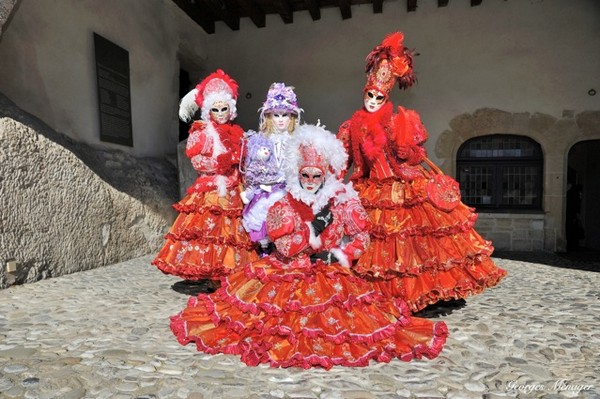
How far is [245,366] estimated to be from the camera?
224 centimetres

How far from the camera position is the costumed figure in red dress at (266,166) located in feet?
11.2

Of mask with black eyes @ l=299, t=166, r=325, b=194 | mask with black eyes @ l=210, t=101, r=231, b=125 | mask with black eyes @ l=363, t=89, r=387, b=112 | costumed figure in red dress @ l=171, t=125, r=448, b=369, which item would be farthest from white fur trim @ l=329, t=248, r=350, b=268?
mask with black eyes @ l=210, t=101, r=231, b=125

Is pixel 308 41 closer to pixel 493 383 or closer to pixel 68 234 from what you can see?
pixel 68 234

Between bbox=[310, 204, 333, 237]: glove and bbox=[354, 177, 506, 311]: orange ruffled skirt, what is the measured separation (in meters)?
0.54

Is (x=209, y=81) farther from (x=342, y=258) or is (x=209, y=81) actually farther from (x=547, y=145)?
(x=547, y=145)

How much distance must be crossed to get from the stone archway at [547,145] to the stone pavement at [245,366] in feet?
11.6

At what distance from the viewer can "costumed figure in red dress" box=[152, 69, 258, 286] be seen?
3385 millimetres

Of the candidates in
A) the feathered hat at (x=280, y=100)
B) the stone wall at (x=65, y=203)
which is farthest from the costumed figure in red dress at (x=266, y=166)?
the stone wall at (x=65, y=203)

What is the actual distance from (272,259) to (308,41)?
21.1ft

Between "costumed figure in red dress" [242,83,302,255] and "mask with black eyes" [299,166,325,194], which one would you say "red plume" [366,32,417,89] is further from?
"mask with black eyes" [299,166,325,194]

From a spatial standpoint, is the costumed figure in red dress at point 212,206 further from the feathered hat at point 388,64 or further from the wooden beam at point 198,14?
the wooden beam at point 198,14

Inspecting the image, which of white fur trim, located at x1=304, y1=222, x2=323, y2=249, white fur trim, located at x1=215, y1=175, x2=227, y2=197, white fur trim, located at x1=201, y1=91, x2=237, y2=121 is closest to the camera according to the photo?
white fur trim, located at x1=304, y1=222, x2=323, y2=249

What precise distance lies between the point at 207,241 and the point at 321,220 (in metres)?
1.27

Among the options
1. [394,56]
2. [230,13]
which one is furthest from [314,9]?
[394,56]
